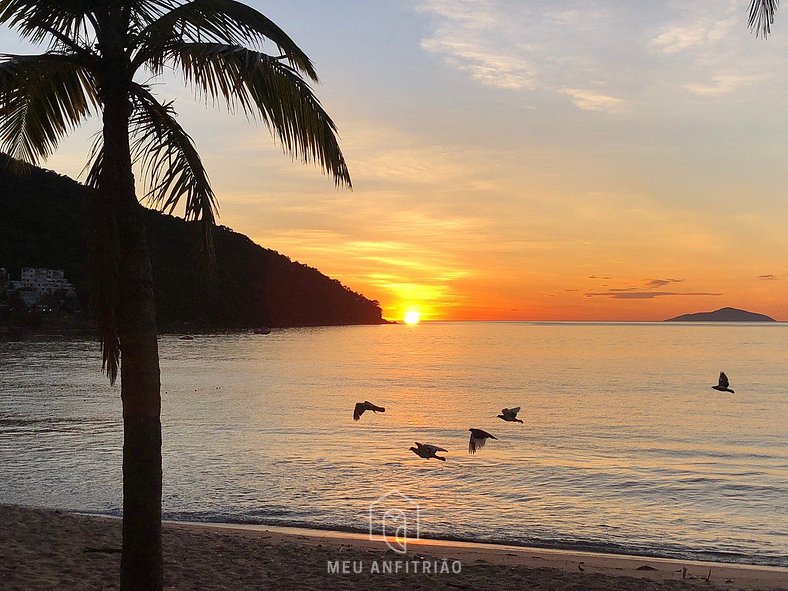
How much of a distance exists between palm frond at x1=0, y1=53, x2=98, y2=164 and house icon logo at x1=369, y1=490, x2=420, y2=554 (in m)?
8.21

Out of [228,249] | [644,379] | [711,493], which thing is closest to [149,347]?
[711,493]

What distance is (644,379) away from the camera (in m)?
64.7

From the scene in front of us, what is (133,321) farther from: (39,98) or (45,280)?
(45,280)

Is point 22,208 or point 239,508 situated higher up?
point 22,208

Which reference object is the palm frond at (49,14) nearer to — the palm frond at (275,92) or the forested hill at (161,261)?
the palm frond at (275,92)

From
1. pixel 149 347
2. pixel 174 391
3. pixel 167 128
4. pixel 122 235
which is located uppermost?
pixel 167 128

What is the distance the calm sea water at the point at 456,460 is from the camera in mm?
15188

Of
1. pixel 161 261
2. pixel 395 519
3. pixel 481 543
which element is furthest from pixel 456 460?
pixel 161 261

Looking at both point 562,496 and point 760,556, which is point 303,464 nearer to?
point 562,496

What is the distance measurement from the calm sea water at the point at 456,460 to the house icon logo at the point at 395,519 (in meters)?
0.24

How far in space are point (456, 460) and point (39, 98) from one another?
19296mm

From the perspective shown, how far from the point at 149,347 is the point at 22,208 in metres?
109

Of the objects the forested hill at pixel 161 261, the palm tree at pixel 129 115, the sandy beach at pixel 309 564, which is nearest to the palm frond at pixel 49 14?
the palm tree at pixel 129 115

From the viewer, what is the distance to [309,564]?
401 inches
